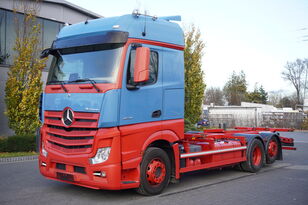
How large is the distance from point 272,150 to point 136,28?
6624mm

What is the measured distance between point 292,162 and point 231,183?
471 centimetres

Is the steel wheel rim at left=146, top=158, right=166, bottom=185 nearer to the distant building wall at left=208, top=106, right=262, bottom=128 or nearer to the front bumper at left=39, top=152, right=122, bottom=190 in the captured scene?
the front bumper at left=39, top=152, right=122, bottom=190

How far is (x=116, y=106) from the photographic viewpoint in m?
6.30

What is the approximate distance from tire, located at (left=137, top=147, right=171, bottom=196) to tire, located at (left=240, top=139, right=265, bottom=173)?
11.5ft

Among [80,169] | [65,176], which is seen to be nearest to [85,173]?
[80,169]

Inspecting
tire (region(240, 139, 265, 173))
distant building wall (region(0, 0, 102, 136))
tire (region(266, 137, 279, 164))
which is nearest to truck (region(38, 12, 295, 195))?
tire (region(240, 139, 265, 173))

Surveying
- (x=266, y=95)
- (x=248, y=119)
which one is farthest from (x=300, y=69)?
(x=248, y=119)

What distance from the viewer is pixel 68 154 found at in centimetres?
656

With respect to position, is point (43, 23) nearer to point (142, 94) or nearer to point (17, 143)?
point (17, 143)

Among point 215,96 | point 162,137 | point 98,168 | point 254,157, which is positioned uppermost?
point 215,96

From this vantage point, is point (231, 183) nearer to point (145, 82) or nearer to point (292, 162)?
point (145, 82)

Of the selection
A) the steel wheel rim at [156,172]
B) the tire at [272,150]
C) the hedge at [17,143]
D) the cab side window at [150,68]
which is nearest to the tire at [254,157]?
the tire at [272,150]

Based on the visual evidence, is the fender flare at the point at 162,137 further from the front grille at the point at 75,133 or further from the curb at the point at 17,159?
the curb at the point at 17,159

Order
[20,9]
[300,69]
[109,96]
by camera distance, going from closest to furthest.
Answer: [109,96], [20,9], [300,69]
